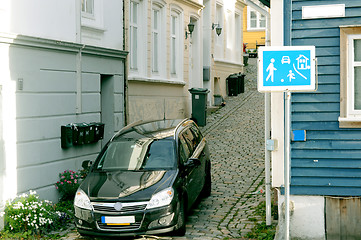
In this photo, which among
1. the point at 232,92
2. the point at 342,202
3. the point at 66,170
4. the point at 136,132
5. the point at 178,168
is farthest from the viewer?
the point at 232,92

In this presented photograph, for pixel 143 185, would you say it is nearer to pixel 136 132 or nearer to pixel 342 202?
pixel 136 132

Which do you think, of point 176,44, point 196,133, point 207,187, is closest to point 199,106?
point 176,44

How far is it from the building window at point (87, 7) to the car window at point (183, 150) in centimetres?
488

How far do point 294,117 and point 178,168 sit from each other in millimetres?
2172

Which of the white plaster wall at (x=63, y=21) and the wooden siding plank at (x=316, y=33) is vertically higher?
the white plaster wall at (x=63, y=21)

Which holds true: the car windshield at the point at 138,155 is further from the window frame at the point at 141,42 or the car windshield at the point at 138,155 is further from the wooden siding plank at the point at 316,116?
the window frame at the point at 141,42

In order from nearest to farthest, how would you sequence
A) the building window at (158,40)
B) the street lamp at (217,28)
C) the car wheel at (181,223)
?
the car wheel at (181,223) → the building window at (158,40) → the street lamp at (217,28)

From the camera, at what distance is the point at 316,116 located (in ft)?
28.8

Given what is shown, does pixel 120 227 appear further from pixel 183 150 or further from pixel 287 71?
pixel 287 71

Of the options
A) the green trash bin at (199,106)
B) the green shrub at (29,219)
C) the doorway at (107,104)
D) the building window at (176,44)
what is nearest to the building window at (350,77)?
the green shrub at (29,219)

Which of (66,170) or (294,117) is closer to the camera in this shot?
(294,117)

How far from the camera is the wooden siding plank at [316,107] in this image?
8734 mm

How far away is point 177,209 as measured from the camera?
9.02 m

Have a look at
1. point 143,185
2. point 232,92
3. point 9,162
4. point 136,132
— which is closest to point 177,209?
point 143,185
